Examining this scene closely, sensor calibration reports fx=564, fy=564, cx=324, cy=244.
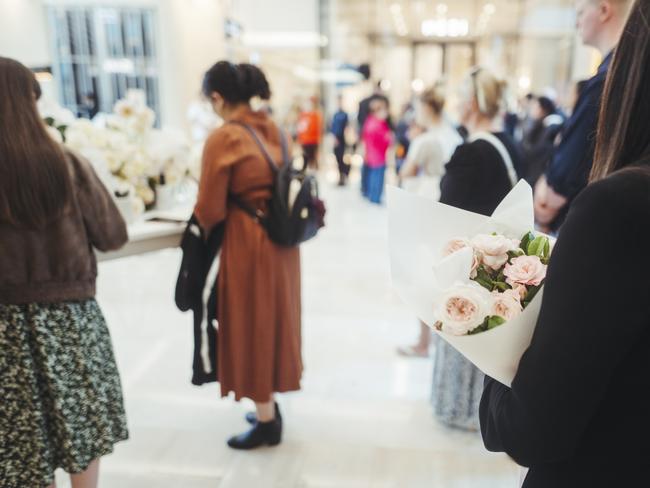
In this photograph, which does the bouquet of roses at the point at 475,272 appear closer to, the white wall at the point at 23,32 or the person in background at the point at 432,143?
the person in background at the point at 432,143

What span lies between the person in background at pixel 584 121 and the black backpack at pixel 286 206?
921 mm

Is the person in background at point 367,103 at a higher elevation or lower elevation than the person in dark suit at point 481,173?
lower

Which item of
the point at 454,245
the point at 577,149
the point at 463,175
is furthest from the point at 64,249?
the point at 577,149

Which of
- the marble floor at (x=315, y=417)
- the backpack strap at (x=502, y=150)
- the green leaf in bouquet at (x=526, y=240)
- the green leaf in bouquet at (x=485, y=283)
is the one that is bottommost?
the marble floor at (x=315, y=417)

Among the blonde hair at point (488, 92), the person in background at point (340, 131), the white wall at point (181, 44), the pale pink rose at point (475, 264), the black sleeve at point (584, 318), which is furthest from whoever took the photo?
the person in background at point (340, 131)

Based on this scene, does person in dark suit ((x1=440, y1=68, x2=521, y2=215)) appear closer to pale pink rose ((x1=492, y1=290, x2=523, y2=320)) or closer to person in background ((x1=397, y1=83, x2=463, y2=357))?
person in background ((x1=397, y1=83, x2=463, y2=357))

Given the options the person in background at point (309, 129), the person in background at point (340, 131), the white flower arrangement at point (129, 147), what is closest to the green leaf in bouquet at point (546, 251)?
the white flower arrangement at point (129, 147)

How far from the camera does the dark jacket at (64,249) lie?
1.59 meters

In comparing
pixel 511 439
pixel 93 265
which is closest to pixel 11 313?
pixel 93 265

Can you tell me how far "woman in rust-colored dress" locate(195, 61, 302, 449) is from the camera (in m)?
2.13

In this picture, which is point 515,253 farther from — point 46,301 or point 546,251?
point 46,301

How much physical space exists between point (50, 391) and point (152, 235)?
0.81 metres

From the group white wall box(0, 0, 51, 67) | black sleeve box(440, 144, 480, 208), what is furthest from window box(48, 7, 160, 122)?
black sleeve box(440, 144, 480, 208)

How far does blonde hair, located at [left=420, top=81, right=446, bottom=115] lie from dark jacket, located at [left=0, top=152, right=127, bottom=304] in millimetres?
2039
